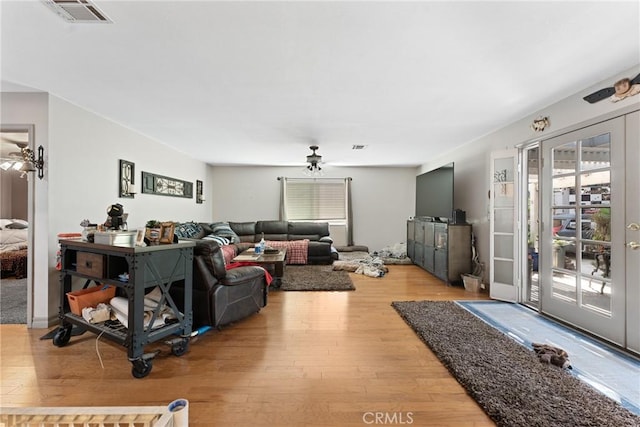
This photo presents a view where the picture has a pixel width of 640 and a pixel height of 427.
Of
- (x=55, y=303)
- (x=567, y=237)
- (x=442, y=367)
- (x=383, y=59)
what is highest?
Answer: (x=383, y=59)

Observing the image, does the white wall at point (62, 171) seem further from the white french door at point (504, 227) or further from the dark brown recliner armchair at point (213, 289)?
the white french door at point (504, 227)

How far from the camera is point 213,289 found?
7.77ft

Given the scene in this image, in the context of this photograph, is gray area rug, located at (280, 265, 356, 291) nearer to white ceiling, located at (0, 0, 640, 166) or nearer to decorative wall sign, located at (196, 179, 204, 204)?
white ceiling, located at (0, 0, 640, 166)

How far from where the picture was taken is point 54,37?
173 centimetres

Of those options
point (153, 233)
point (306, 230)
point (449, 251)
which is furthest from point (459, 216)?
point (153, 233)

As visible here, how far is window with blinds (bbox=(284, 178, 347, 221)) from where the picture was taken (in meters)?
7.09

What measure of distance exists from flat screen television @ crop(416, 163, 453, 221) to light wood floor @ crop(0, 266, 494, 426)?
104 inches

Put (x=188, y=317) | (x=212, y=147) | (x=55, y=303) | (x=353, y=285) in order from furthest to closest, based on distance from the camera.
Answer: (x=212, y=147), (x=353, y=285), (x=55, y=303), (x=188, y=317)

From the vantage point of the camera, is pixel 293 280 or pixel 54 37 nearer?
pixel 54 37

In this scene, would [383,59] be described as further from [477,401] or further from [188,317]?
[188,317]

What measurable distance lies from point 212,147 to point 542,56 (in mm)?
4723

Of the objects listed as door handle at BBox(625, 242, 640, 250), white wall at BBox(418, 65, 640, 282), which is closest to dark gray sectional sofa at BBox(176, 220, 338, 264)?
white wall at BBox(418, 65, 640, 282)

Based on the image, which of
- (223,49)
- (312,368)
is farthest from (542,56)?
(312,368)

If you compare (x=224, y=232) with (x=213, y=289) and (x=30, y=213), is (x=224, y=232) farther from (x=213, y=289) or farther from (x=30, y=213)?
(x=213, y=289)
